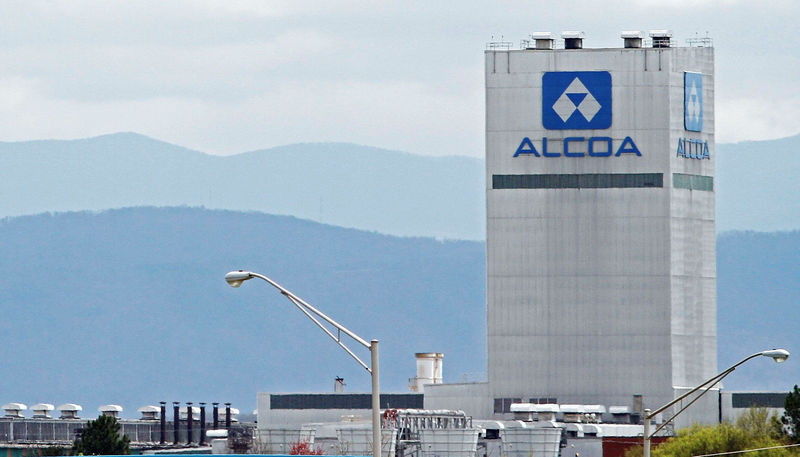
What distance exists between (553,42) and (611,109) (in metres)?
9.29

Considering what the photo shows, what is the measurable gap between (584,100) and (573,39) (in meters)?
7.14

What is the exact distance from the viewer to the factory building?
177500 millimetres

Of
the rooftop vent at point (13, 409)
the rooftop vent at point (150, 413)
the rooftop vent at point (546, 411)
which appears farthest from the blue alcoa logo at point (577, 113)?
the rooftop vent at point (13, 409)

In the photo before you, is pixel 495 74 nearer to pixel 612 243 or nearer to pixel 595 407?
pixel 612 243

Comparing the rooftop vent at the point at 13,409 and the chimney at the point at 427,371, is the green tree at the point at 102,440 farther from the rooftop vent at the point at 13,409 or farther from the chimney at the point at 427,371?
the chimney at the point at 427,371

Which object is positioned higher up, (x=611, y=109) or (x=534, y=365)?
(x=611, y=109)

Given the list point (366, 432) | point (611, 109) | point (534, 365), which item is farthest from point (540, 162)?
point (366, 432)

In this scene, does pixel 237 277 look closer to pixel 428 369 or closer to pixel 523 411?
pixel 523 411

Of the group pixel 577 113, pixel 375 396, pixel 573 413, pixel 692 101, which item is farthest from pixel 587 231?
pixel 375 396

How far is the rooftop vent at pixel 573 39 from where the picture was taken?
593 ft

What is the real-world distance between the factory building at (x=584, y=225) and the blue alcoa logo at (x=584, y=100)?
3.8 inches

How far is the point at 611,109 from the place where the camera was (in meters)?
177

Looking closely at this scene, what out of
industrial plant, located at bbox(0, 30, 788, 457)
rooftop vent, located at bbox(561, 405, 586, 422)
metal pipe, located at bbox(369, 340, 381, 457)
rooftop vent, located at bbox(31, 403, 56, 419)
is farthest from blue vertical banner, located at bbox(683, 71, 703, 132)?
metal pipe, located at bbox(369, 340, 381, 457)

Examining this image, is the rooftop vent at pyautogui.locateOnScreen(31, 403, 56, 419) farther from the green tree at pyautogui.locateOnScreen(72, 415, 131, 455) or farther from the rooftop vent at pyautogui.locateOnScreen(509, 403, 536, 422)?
the rooftop vent at pyautogui.locateOnScreen(509, 403, 536, 422)
